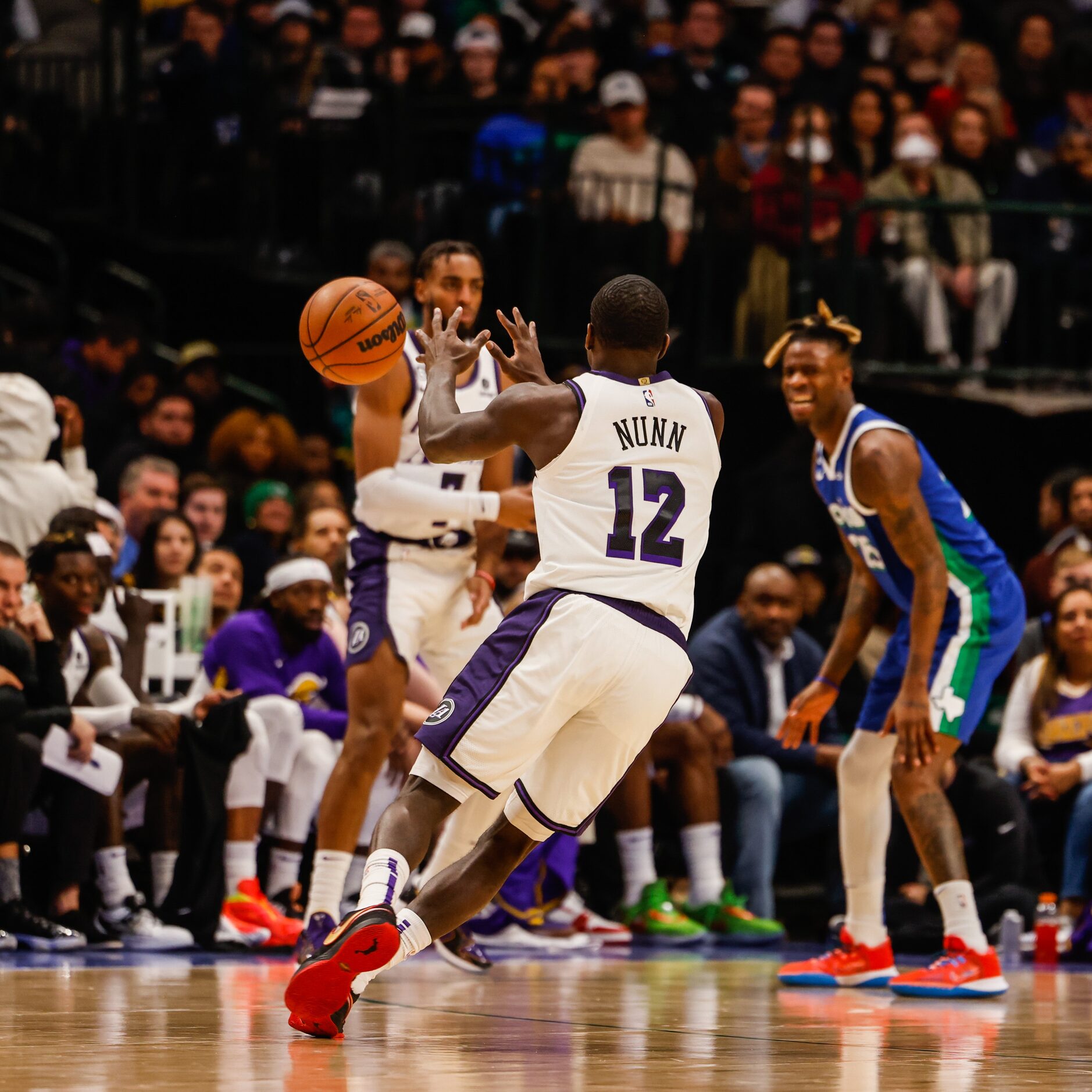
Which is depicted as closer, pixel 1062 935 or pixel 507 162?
pixel 1062 935

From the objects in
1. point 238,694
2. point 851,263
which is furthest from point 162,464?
point 851,263

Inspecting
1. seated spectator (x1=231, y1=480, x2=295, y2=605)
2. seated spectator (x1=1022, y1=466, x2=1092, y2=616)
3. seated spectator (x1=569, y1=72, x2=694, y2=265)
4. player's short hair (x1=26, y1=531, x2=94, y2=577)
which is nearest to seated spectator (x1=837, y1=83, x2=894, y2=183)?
seated spectator (x1=569, y1=72, x2=694, y2=265)

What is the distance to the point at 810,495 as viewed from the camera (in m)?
11.2

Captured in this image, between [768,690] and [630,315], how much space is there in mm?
4503

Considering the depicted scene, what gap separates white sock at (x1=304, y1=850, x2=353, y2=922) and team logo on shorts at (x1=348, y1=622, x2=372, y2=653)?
2.29 ft

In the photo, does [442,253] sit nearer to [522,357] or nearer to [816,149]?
[522,357]

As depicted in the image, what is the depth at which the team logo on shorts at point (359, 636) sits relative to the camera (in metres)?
6.50

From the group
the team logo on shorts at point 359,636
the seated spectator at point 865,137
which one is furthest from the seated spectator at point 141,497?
the seated spectator at point 865,137

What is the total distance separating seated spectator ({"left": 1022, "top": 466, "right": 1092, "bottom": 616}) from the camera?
9.90m

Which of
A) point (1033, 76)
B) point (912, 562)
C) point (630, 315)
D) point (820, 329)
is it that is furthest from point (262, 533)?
point (1033, 76)

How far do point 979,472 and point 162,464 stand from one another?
5.40 m

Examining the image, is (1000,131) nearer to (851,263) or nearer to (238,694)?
(851,263)

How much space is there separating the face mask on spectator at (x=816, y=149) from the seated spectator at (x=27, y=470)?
16.9 feet

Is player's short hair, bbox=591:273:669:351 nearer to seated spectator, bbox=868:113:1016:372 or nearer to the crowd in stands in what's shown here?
the crowd in stands
